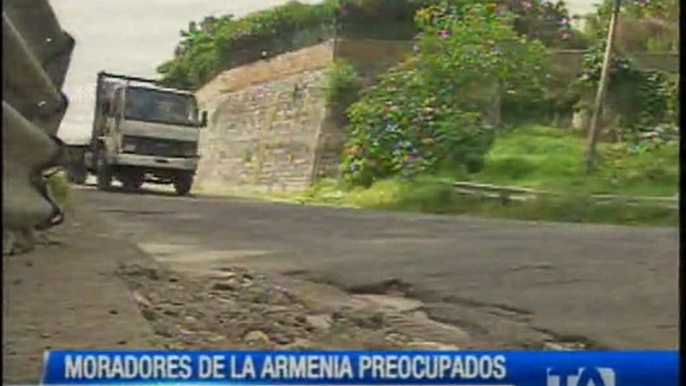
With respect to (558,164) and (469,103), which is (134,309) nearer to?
(469,103)

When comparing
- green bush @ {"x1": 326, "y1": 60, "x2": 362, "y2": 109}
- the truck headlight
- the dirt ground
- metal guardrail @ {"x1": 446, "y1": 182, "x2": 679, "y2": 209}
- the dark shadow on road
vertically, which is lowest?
the dirt ground

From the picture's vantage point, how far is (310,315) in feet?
8.99

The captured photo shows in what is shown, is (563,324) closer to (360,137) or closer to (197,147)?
(360,137)

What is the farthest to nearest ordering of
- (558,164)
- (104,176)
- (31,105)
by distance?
(558,164) < (104,176) < (31,105)

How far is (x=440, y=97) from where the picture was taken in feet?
9.66

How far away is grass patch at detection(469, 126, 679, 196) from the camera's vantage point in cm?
290

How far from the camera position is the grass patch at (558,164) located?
2.90 m

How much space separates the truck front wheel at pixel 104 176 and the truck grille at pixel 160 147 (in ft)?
0.27

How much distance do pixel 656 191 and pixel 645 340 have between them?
0.39 metres

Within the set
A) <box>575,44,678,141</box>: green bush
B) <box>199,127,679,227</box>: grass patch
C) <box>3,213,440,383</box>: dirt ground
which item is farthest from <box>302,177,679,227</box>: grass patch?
<box>3,213,440,383</box>: dirt ground

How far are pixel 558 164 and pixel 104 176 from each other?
1.20 meters

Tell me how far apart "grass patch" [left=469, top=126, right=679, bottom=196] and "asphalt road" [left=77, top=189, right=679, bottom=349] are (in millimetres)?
114
